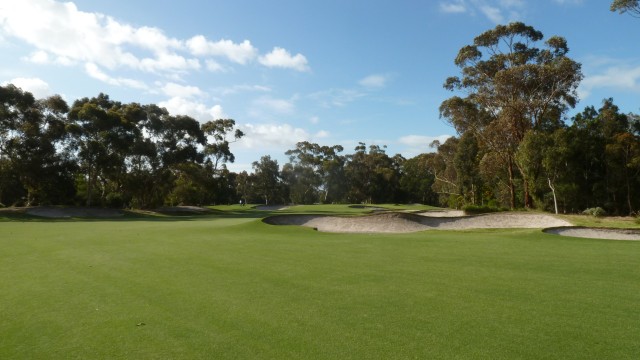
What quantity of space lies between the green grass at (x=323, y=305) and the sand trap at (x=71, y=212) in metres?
32.0

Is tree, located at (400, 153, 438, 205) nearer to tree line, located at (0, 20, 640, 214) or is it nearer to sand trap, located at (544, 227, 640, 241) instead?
tree line, located at (0, 20, 640, 214)

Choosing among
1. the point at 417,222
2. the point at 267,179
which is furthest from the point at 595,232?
the point at 267,179

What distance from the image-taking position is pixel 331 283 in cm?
Result: 736

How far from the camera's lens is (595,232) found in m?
16.8

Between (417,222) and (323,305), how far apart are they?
1733 cm

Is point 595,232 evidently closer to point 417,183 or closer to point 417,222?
point 417,222

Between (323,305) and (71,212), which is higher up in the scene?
(71,212)

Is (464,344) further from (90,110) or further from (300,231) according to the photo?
(90,110)

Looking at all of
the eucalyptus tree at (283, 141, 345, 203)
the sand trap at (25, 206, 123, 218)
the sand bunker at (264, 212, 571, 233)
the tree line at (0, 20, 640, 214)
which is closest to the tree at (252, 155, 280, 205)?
the eucalyptus tree at (283, 141, 345, 203)

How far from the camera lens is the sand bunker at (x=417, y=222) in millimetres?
21592

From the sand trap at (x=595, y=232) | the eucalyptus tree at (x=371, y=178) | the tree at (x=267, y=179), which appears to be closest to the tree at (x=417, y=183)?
the eucalyptus tree at (x=371, y=178)

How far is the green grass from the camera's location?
14.3 ft

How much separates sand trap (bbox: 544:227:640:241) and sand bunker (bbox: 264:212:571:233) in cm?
372

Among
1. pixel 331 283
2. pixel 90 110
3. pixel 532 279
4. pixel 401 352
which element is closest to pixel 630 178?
pixel 532 279
